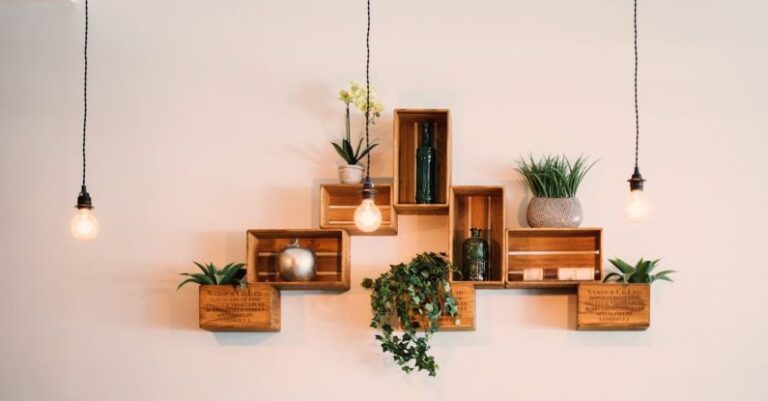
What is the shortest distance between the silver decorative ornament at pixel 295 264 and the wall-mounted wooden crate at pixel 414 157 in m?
0.50

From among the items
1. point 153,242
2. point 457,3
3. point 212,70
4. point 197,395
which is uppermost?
point 457,3

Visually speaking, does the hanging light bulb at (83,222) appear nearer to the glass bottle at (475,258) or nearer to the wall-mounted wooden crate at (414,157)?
the wall-mounted wooden crate at (414,157)

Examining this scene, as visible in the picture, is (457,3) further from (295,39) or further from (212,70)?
A: (212,70)

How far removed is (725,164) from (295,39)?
2.27 metres

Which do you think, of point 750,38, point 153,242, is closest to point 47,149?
point 153,242

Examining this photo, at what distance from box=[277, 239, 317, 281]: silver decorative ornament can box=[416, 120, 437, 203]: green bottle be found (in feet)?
2.00

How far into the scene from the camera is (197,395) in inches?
170

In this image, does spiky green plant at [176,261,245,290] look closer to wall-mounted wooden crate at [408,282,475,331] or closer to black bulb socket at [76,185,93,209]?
black bulb socket at [76,185,93,209]

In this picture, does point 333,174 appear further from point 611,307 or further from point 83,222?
point 611,307

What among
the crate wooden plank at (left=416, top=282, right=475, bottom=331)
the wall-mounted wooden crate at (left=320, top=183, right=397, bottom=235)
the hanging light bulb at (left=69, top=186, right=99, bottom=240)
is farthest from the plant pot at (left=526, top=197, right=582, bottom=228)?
the hanging light bulb at (left=69, top=186, right=99, bottom=240)

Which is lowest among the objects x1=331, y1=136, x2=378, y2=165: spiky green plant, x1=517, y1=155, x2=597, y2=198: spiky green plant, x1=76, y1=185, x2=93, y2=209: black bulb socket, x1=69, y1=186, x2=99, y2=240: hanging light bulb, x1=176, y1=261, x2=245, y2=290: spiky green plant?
x1=176, y1=261, x2=245, y2=290: spiky green plant

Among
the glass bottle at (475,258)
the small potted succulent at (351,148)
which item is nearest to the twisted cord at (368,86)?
the small potted succulent at (351,148)

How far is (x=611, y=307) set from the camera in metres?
4.06

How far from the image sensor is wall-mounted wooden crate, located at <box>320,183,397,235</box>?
4.20 m
